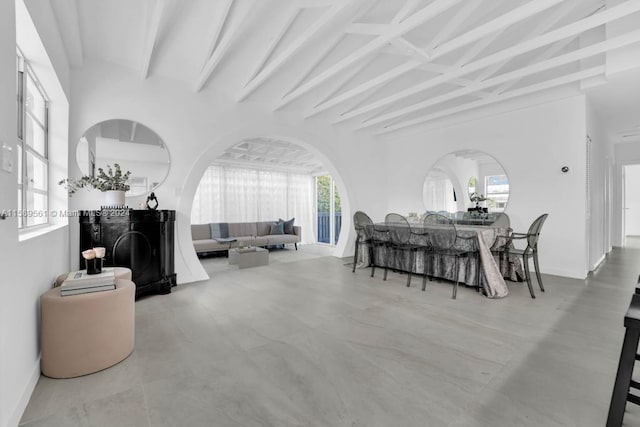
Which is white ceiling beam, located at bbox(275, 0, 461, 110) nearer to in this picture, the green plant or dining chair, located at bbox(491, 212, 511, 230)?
the green plant

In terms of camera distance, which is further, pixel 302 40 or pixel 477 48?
Result: pixel 477 48

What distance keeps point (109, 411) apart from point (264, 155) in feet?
22.2

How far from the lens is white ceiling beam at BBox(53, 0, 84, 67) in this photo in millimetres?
2514

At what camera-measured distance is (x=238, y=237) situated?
7.47 meters

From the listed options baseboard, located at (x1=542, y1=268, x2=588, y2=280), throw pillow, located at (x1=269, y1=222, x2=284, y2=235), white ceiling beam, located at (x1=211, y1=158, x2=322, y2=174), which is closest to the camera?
baseboard, located at (x1=542, y1=268, x2=588, y2=280)

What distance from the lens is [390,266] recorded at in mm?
4980

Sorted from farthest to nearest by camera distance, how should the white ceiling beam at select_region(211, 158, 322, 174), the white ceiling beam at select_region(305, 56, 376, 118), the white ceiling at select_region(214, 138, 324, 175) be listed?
the white ceiling beam at select_region(211, 158, 322, 174)
the white ceiling at select_region(214, 138, 324, 175)
the white ceiling beam at select_region(305, 56, 376, 118)

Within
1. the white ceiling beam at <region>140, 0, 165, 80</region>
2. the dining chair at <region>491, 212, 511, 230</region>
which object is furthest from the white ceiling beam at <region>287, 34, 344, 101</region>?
the dining chair at <region>491, 212, 511, 230</region>

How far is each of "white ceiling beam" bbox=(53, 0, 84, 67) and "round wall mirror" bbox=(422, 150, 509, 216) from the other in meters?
5.93

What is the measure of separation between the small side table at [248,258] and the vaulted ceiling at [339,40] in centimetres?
266

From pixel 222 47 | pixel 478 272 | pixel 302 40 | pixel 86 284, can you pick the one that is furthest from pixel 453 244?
pixel 86 284

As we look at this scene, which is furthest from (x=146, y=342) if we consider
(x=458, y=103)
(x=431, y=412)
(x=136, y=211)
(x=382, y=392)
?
(x=458, y=103)

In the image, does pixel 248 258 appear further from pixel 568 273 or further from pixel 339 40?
pixel 568 273

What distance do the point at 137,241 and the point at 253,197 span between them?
531 centimetres
